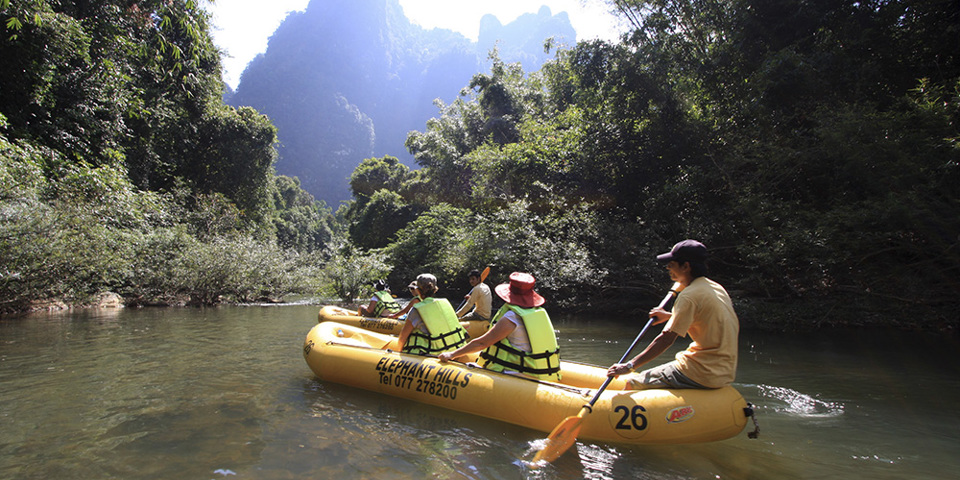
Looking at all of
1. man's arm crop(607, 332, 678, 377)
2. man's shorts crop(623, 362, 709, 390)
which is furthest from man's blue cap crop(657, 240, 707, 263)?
man's shorts crop(623, 362, 709, 390)

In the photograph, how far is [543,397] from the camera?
3.88m

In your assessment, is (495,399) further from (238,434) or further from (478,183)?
(478,183)

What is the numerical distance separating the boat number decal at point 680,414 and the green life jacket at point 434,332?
2.36 meters

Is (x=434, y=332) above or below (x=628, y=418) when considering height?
above

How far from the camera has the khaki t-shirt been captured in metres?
3.23

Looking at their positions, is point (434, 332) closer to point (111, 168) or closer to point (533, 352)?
point (533, 352)

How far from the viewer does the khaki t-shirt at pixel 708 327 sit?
3.23 metres

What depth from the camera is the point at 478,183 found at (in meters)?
21.6

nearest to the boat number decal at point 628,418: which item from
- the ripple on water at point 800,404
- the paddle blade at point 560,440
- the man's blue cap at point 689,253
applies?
the paddle blade at point 560,440

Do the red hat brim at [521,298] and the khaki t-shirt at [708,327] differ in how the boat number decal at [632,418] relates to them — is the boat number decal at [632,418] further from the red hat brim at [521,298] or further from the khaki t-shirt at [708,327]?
the red hat brim at [521,298]

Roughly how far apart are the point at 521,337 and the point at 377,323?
5.02m

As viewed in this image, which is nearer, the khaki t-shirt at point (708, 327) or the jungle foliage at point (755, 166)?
the khaki t-shirt at point (708, 327)

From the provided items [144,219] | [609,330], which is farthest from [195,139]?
[609,330]


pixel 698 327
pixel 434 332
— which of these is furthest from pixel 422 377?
pixel 698 327
